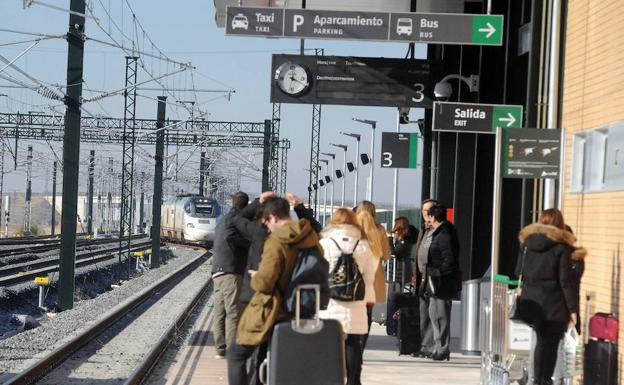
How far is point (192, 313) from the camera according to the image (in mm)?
25984

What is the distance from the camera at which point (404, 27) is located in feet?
51.5

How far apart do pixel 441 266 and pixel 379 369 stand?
136 centimetres

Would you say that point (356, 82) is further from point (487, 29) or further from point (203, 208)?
point (203, 208)

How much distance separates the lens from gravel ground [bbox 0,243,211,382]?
17125mm

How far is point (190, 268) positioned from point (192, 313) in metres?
23.6

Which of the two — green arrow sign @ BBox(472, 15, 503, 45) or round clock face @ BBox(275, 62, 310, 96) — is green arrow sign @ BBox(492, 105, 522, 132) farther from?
round clock face @ BBox(275, 62, 310, 96)

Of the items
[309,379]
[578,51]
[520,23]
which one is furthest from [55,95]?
[309,379]

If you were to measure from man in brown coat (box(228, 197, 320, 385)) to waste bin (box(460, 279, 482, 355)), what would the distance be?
4200mm

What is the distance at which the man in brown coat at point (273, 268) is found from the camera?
8742 millimetres

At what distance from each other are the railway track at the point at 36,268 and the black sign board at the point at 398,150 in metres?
12.4

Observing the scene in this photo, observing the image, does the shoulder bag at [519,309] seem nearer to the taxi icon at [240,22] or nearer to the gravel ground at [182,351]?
the gravel ground at [182,351]

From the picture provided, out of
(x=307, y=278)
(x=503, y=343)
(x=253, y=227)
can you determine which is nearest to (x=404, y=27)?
(x=253, y=227)

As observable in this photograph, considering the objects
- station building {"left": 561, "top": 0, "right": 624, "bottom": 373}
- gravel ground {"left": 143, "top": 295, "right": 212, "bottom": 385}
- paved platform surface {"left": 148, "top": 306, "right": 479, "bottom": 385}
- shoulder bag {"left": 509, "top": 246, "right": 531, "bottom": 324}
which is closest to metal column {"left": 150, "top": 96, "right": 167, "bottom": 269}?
gravel ground {"left": 143, "top": 295, "right": 212, "bottom": 385}

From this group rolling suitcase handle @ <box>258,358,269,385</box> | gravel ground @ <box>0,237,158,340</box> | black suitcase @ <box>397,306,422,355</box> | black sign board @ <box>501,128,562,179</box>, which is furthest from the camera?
gravel ground @ <box>0,237,158,340</box>
